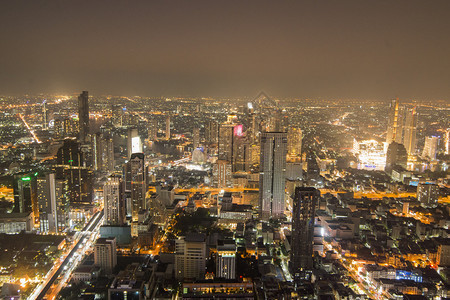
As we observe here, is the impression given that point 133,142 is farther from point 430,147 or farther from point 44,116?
point 430,147

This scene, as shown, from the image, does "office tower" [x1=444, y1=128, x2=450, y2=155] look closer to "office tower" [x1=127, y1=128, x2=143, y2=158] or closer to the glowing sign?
the glowing sign

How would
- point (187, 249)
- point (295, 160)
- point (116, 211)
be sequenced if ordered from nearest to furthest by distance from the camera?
1. point (187, 249)
2. point (116, 211)
3. point (295, 160)

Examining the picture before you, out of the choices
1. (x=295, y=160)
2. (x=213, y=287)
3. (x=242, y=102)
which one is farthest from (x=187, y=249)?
→ (x=242, y=102)

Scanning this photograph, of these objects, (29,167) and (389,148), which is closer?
(29,167)

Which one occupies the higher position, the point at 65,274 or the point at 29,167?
the point at 29,167

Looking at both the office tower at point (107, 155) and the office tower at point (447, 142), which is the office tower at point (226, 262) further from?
the office tower at point (447, 142)

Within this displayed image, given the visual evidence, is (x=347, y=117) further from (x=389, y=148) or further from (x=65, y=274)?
(x=65, y=274)

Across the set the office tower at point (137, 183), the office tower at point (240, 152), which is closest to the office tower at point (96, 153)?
the office tower at point (137, 183)

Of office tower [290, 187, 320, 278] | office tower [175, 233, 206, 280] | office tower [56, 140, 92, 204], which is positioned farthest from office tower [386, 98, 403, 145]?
office tower [56, 140, 92, 204]
